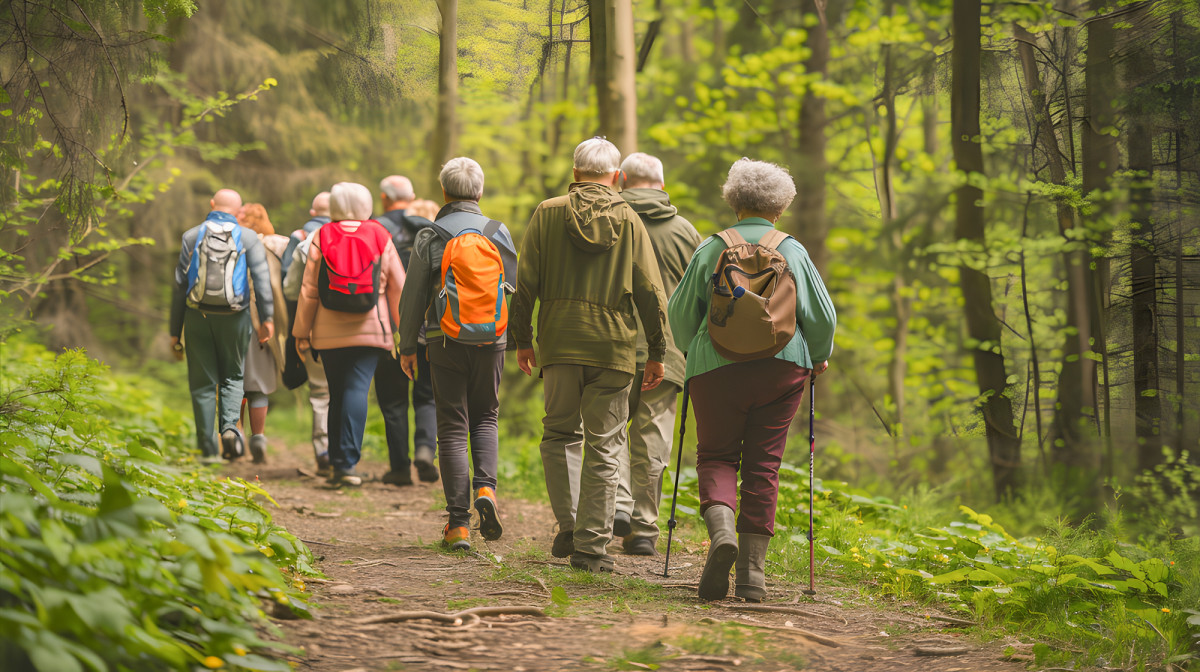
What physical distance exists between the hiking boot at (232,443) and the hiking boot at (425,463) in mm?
1455

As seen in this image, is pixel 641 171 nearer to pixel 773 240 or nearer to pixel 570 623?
pixel 773 240

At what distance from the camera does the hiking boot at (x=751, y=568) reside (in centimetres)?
419

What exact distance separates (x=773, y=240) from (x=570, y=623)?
1.96 m

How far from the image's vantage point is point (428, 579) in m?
4.37

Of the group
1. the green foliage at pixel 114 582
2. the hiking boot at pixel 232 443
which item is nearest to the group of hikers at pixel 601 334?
the hiking boot at pixel 232 443

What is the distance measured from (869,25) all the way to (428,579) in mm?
10271

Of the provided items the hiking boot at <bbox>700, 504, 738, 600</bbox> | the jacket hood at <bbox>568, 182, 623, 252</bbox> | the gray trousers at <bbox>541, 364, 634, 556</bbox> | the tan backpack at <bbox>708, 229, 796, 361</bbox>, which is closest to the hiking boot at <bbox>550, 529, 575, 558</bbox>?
the gray trousers at <bbox>541, 364, 634, 556</bbox>

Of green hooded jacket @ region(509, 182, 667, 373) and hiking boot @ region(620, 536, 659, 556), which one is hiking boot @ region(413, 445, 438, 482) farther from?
green hooded jacket @ region(509, 182, 667, 373)

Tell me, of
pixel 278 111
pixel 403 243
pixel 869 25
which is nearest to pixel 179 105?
pixel 278 111

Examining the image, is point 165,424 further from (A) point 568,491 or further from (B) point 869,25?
(B) point 869,25

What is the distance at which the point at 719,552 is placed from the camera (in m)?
4.03

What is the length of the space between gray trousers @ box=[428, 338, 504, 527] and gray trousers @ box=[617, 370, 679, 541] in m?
0.82

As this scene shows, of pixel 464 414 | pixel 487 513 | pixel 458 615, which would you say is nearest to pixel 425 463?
pixel 464 414

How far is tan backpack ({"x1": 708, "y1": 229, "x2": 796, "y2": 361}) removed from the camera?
4008mm
